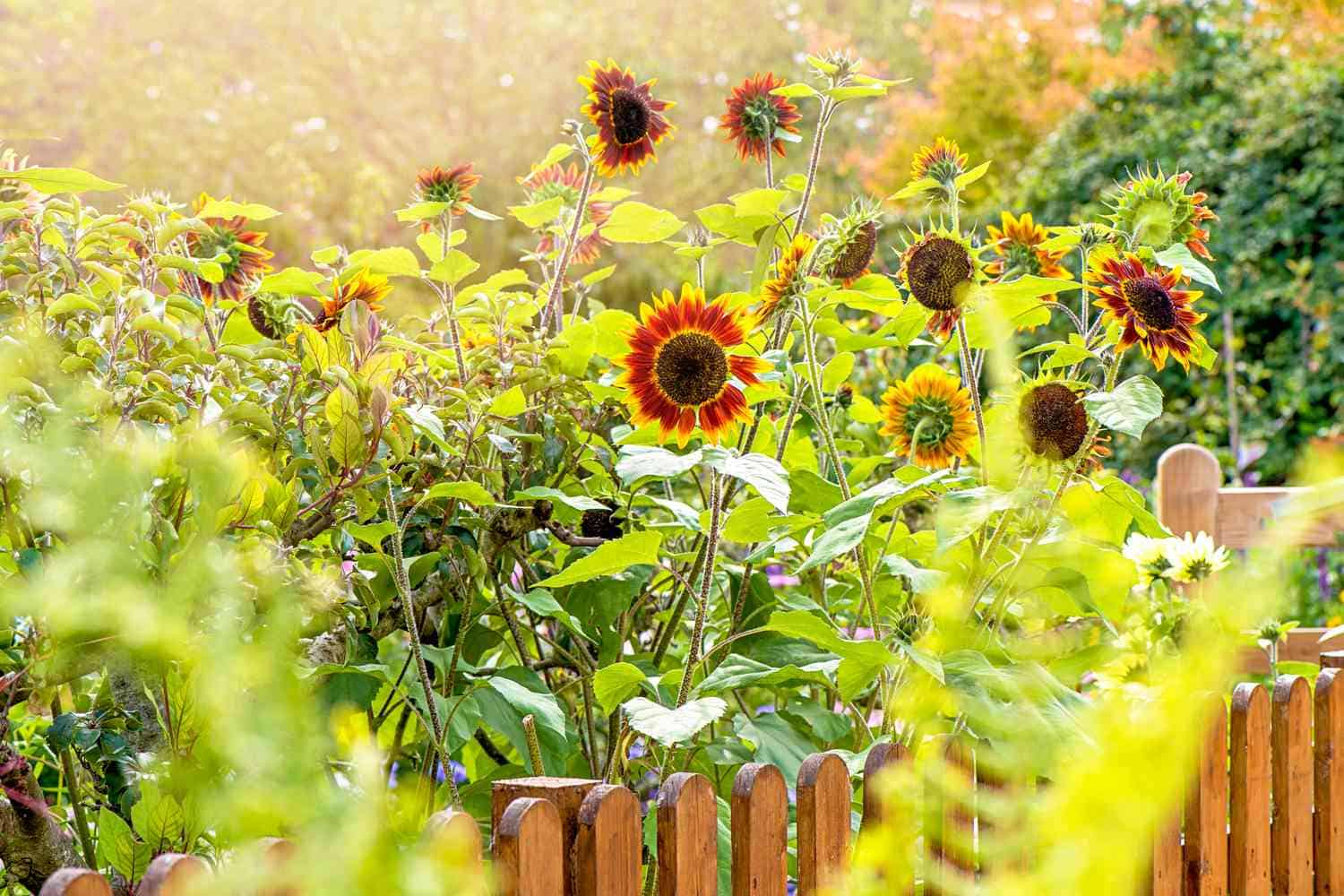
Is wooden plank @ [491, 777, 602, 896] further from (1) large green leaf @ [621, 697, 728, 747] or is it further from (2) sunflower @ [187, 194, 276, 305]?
(2) sunflower @ [187, 194, 276, 305]

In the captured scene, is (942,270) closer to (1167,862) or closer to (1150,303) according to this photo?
(1150,303)

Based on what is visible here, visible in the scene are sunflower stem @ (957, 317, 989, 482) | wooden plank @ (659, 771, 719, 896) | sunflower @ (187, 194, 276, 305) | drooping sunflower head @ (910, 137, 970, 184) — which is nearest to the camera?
wooden plank @ (659, 771, 719, 896)

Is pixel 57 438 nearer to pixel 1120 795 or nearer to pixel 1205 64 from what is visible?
pixel 1120 795

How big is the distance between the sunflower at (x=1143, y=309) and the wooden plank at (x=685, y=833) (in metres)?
0.70

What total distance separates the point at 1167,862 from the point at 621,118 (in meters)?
1.19

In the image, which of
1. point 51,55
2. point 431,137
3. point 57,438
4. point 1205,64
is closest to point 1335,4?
point 1205,64

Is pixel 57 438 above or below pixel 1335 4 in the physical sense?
below

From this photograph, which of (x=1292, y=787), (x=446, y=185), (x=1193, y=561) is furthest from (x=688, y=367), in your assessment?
(x=1193, y=561)

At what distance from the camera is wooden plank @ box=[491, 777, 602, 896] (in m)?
1.16

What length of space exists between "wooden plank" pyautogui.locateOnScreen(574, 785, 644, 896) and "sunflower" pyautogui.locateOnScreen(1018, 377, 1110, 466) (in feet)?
1.97

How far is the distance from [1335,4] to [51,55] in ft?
37.4

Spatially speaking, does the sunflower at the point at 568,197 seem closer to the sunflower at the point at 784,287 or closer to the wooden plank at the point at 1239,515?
the sunflower at the point at 784,287

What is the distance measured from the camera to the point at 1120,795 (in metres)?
0.35

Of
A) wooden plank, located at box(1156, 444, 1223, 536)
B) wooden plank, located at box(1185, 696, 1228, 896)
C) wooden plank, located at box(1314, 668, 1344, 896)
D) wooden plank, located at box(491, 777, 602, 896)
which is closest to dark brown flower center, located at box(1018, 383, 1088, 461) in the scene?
wooden plank, located at box(1185, 696, 1228, 896)
